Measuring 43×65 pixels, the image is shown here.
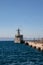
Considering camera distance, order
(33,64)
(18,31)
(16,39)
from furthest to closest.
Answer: (18,31)
(16,39)
(33,64)

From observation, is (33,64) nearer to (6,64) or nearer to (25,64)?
(25,64)

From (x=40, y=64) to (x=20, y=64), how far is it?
10.9 feet

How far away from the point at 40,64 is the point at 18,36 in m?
115

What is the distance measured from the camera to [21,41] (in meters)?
151

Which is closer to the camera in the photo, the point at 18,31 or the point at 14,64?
the point at 14,64

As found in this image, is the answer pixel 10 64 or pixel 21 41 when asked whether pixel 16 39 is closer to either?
pixel 21 41

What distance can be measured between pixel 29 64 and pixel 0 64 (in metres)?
4.99

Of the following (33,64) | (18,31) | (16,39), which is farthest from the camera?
(18,31)

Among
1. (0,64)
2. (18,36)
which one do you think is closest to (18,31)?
(18,36)

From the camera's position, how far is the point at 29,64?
35812 millimetres

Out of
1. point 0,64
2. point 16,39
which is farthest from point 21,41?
point 0,64

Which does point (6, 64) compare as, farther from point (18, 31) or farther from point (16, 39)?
point (18, 31)

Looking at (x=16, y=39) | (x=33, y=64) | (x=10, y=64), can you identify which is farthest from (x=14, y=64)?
(x=16, y=39)

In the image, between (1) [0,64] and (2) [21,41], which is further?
(2) [21,41]
